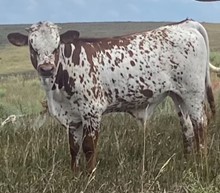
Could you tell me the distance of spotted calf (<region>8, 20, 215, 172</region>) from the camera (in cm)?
725

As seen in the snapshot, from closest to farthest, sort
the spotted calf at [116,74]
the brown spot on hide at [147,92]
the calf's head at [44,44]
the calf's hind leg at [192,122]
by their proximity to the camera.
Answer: the calf's head at [44,44] < the spotted calf at [116,74] < the brown spot on hide at [147,92] < the calf's hind leg at [192,122]

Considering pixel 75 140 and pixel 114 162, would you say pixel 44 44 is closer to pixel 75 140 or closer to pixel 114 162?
pixel 75 140

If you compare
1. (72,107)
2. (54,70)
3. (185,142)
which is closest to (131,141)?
(185,142)

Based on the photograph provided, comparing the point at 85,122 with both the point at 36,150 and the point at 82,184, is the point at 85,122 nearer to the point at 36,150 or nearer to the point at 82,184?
the point at 36,150

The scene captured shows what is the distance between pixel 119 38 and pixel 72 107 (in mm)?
1206

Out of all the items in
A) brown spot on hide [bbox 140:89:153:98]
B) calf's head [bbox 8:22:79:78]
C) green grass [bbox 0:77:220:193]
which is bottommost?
green grass [bbox 0:77:220:193]

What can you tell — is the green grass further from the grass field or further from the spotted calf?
the spotted calf

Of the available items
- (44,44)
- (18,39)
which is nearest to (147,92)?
(44,44)

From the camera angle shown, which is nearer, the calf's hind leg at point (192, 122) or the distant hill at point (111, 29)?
the calf's hind leg at point (192, 122)

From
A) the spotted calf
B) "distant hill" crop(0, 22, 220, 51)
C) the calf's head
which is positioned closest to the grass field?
the spotted calf

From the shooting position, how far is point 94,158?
7.24 meters

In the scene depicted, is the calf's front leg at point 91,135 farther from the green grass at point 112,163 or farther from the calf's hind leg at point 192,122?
the calf's hind leg at point 192,122

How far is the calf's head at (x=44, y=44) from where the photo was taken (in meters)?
6.91

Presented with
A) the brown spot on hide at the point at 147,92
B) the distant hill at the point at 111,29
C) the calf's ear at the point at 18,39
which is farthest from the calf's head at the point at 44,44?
the distant hill at the point at 111,29
